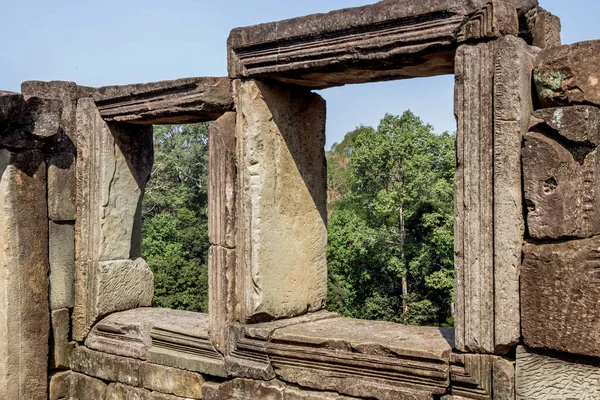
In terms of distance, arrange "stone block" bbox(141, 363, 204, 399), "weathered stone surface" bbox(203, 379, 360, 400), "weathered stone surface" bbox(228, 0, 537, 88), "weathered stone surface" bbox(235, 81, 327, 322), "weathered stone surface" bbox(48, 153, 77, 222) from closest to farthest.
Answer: "weathered stone surface" bbox(228, 0, 537, 88) → "weathered stone surface" bbox(203, 379, 360, 400) → "weathered stone surface" bbox(235, 81, 327, 322) → "stone block" bbox(141, 363, 204, 399) → "weathered stone surface" bbox(48, 153, 77, 222)

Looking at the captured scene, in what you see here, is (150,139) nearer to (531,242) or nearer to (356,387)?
(356,387)

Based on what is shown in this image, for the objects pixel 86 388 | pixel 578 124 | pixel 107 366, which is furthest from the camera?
pixel 86 388

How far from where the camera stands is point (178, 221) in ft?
76.8

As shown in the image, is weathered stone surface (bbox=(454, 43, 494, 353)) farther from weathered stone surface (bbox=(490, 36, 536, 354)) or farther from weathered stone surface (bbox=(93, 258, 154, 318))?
weathered stone surface (bbox=(93, 258, 154, 318))

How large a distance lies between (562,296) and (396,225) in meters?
24.9

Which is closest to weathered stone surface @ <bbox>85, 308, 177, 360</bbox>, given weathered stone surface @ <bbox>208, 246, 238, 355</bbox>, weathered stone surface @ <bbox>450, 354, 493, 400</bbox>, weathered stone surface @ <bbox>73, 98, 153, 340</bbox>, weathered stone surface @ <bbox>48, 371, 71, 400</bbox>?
weathered stone surface @ <bbox>73, 98, 153, 340</bbox>

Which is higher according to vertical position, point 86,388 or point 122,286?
point 122,286

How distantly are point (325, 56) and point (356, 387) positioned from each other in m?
1.99

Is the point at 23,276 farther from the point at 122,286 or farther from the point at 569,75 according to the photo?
the point at 569,75

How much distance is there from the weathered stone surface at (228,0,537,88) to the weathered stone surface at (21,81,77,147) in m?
1.94

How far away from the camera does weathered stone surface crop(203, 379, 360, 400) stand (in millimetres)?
4312

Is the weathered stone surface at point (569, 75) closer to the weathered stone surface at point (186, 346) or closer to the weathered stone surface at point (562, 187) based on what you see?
the weathered stone surface at point (562, 187)

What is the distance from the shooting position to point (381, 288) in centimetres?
2712

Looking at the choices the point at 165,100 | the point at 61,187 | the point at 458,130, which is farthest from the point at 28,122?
the point at 458,130
